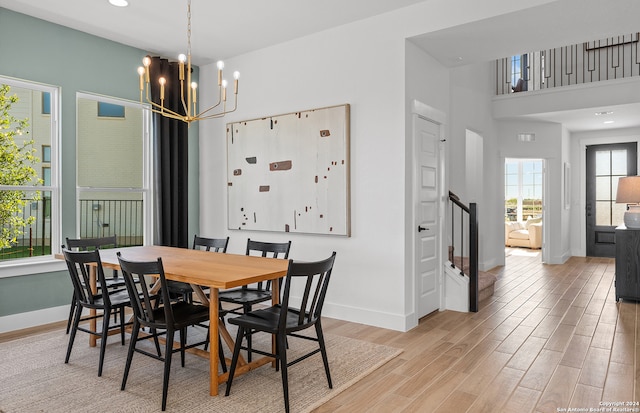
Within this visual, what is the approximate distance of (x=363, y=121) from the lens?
4.39m

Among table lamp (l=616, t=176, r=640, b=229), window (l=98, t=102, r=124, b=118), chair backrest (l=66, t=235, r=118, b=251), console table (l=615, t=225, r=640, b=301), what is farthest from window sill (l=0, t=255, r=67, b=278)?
table lamp (l=616, t=176, r=640, b=229)

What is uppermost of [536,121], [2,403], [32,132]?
[536,121]

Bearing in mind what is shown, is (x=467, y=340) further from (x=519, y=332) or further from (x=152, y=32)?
(x=152, y=32)

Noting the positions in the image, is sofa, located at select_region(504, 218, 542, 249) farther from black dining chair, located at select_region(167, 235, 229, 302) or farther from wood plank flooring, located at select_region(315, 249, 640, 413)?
black dining chair, located at select_region(167, 235, 229, 302)

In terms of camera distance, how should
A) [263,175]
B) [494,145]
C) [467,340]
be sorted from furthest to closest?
[494,145] < [263,175] < [467,340]

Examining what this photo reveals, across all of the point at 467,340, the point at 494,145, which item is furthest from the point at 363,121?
the point at 494,145

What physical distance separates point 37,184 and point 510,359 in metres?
4.65

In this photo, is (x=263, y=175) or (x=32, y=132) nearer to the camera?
(x=32, y=132)

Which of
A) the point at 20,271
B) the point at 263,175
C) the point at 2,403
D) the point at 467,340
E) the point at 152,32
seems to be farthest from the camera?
the point at 263,175

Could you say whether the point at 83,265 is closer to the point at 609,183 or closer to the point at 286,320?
the point at 286,320

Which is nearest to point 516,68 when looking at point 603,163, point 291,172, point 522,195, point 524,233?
point 603,163

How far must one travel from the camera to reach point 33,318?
4266 mm

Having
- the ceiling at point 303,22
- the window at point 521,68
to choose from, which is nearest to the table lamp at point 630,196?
the ceiling at point 303,22

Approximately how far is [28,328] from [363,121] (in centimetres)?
384
